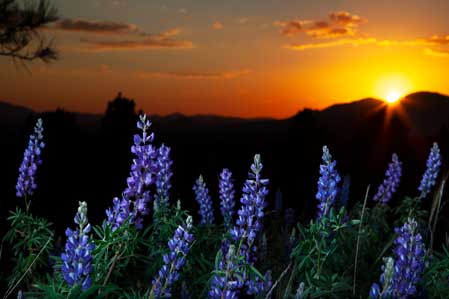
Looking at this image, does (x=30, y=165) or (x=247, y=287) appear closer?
(x=247, y=287)

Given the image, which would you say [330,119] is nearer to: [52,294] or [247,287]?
[247,287]

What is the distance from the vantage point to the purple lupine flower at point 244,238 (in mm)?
3201

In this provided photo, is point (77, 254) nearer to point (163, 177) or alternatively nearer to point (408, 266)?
point (408, 266)

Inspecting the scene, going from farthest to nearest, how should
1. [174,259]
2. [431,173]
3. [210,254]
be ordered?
[431,173], [210,254], [174,259]

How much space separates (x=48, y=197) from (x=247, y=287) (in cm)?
685

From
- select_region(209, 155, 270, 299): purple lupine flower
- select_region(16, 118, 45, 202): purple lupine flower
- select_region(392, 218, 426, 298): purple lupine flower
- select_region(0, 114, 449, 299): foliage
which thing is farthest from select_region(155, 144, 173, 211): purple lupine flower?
select_region(392, 218, 426, 298): purple lupine flower

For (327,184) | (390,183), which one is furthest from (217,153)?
(327,184)

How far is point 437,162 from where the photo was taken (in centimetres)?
710

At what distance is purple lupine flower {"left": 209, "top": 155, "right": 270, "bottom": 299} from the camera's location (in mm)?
3201

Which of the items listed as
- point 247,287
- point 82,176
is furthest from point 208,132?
point 247,287

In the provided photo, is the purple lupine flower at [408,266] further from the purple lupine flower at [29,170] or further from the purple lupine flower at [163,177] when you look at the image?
the purple lupine flower at [29,170]

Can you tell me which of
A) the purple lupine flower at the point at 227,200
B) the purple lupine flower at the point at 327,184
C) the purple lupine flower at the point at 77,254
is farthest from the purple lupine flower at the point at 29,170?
the purple lupine flower at the point at 77,254

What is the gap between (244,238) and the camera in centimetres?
352

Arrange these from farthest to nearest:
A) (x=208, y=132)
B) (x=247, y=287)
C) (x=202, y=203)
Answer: (x=208, y=132) → (x=202, y=203) → (x=247, y=287)
